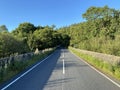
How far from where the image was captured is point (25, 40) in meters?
55.2

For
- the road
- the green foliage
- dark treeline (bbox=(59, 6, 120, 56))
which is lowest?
the road

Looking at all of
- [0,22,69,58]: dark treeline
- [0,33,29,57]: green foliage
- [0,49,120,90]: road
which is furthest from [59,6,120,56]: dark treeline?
[0,49,120,90]: road

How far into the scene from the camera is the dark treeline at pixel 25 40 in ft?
107

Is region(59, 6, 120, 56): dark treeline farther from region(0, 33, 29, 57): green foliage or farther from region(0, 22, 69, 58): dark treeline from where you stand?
region(0, 33, 29, 57): green foliage

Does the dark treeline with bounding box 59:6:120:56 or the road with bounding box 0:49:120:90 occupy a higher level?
the dark treeline with bounding box 59:6:120:56

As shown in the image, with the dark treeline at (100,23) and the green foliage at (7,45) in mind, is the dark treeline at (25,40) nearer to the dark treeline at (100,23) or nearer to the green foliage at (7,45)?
the green foliage at (7,45)

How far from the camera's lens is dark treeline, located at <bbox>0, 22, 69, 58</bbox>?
32.5 metres

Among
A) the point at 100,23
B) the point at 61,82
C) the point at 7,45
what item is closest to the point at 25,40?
→ the point at 100,23

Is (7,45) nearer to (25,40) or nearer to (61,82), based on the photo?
(61,82)

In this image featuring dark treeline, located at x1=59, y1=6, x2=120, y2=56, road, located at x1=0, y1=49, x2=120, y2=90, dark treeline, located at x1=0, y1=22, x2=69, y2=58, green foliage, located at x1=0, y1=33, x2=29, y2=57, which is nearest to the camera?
road, located at x1=0, y1=49, x2=120, y2=90

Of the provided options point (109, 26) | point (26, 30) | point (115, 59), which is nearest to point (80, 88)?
point (115, 59)

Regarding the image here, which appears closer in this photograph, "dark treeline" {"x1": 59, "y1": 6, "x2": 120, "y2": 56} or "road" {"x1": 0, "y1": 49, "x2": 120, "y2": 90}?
"road" {"x1": 0, "y1": 49, "x2": 120, "y2": 90}

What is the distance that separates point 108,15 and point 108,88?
163 ft

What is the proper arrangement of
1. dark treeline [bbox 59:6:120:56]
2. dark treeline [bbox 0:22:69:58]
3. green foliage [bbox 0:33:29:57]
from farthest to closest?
dark treeline [bbox 59:6:120:56] → dark treeline [bbox 0:22:69:58] → green foliage [bbox 0:33:29:57]
